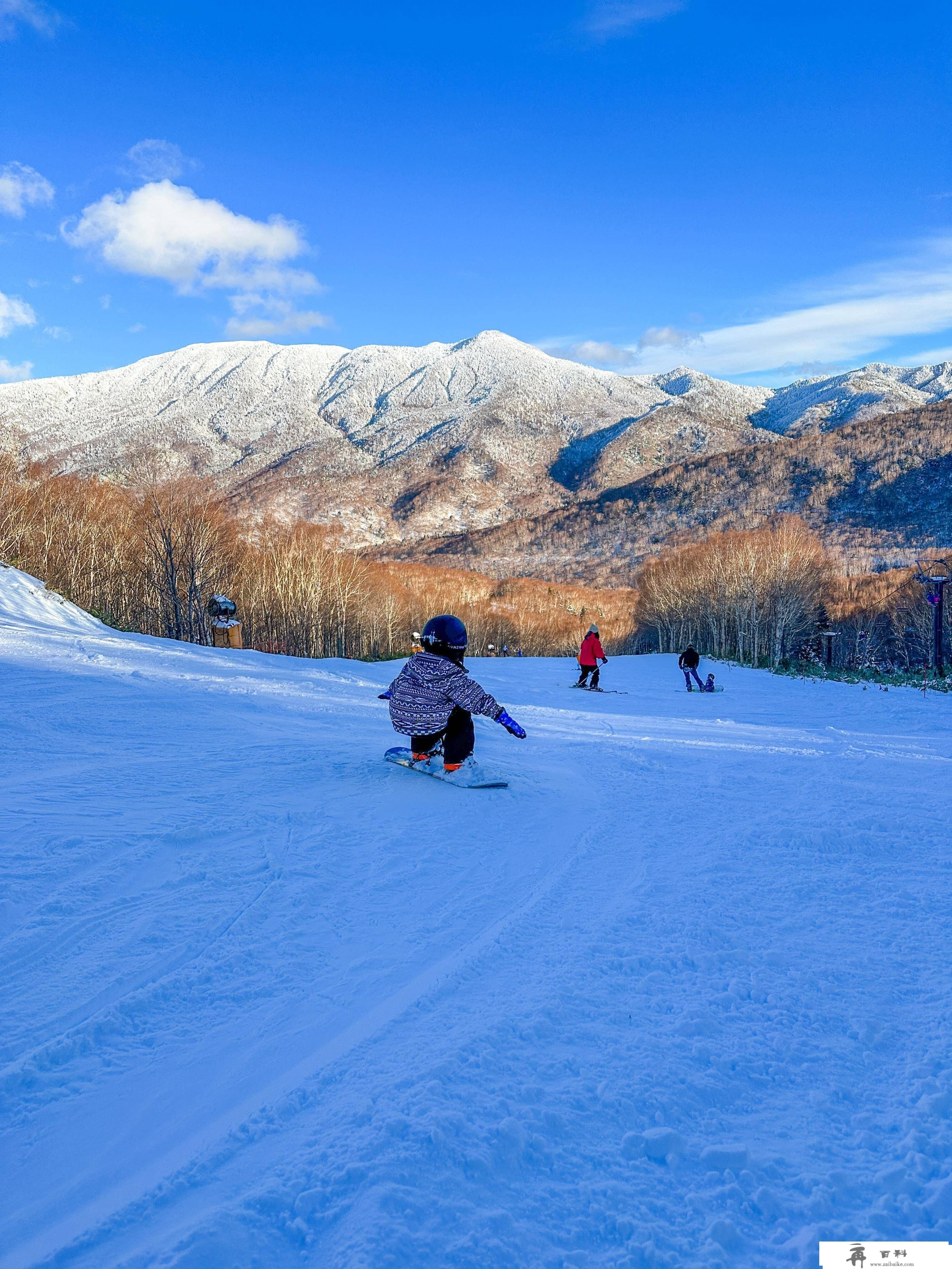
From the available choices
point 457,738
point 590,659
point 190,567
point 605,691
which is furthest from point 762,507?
point 457,738

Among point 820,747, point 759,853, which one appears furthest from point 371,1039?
point 820,747

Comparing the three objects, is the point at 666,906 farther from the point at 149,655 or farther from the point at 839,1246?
the point at 149,655

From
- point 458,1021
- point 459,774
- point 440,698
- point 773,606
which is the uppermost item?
point 773,606

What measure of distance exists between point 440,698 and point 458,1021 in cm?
334

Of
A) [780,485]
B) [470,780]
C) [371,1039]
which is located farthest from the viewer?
[780,485]

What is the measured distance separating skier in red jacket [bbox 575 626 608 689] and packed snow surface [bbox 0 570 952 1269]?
9.81m

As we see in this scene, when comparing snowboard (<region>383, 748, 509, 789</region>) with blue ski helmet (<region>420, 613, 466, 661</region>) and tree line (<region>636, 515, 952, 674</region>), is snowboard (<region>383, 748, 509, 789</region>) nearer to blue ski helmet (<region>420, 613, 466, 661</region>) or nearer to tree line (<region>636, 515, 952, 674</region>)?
blue ski helmet (<region>420, 613, 466, 661</region>)

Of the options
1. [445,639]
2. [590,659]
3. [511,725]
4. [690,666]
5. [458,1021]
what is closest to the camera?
[458,1021]

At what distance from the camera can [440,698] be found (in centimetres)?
571

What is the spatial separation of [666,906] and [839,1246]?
180 cm

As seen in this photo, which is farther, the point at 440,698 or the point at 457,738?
the point at 457,738

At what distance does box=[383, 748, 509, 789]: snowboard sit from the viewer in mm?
5691

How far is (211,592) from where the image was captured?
37750 millimetres

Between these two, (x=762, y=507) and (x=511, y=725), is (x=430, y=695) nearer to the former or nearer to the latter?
(x=511, y=725)
